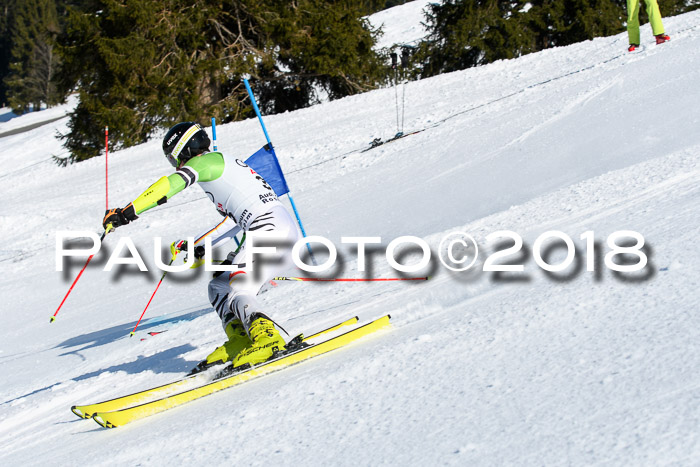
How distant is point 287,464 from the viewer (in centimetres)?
297

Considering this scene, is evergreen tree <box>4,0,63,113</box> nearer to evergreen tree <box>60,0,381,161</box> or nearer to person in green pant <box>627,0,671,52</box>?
evergreen tree <box>60,0,381,161</box>

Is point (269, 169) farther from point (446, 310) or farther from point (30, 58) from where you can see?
point (30, 58)

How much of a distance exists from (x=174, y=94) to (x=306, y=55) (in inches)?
171

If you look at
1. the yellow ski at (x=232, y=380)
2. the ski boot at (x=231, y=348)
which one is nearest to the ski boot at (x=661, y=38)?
the yellow ski at (x=232, y=380)

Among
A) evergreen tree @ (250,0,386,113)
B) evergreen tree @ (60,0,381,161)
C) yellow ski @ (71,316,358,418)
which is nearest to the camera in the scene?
yellow ski @ (71,316,358,418)

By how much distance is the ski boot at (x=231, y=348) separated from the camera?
15.8 feet

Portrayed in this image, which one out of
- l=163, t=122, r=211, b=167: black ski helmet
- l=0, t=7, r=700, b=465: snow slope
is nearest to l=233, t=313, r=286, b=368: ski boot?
l=0, t=7, r=700, b=465: snow slope

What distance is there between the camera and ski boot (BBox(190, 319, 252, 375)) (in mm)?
4824

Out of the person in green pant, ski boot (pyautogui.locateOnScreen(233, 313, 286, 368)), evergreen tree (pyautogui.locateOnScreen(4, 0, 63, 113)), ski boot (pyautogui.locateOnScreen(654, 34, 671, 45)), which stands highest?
evergreen tree (pyautogui.locateOnScreen(4, 0, 63, 113))

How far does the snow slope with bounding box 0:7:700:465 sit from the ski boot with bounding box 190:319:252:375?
0.44 m

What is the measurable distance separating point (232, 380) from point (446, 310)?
1452mm

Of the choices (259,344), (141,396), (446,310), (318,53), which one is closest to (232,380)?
(259,344)

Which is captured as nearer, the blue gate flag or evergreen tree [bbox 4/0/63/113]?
the blue gate flag

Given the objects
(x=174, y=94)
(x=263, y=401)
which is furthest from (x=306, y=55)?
(x=263, y=401)
